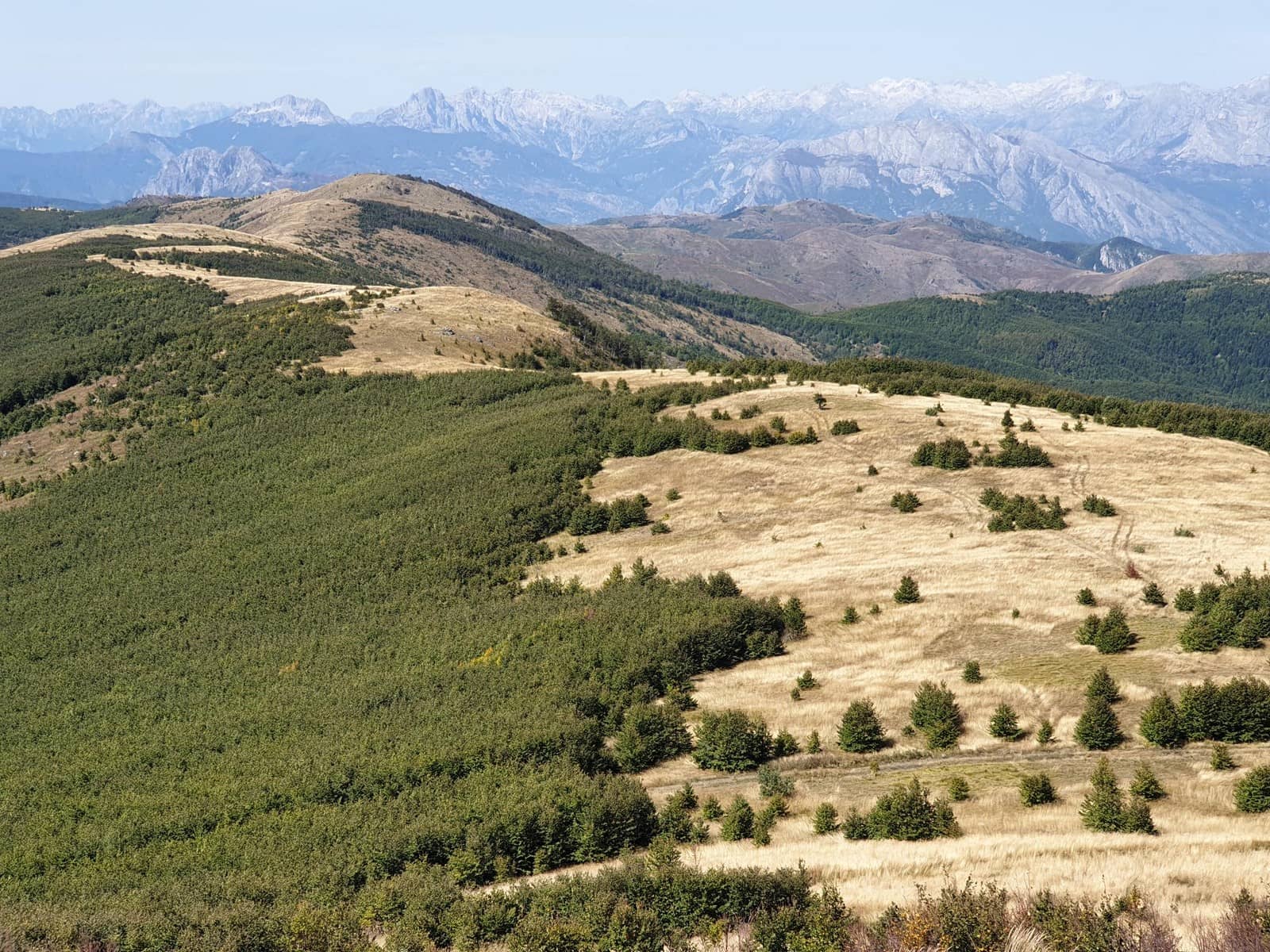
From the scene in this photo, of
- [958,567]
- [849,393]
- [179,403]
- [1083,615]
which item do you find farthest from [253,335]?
[1083,615]

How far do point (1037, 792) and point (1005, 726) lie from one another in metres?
4.42

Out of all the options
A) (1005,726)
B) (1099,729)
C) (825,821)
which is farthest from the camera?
(1005,726)

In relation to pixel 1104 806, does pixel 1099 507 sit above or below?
above

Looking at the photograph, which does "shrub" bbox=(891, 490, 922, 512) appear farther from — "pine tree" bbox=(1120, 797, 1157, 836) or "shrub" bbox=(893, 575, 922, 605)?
"pine tree" bbox=(1120, 797, 1157, 836)

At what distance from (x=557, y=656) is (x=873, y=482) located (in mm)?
27972

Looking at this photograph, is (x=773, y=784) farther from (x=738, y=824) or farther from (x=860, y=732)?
(x=860, y=732)

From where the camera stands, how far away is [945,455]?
200ft

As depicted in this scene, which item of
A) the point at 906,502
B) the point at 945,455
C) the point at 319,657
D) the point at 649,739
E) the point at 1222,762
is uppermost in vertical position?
the point at 945,455

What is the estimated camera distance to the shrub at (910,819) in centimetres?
2706

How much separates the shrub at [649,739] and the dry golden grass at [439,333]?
255ft

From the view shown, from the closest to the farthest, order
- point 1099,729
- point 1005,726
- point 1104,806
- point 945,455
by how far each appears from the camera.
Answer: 1. point 1104,806
2. point 1099,729
3. point 1005,726
4. point 945,455

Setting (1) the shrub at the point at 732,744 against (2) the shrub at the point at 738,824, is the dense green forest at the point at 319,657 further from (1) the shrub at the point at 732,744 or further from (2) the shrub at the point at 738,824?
(1) the shrub at the point at 732,744

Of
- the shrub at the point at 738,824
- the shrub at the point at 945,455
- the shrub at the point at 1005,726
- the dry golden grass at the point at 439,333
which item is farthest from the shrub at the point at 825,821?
the dry golden grass at the point at 439,333

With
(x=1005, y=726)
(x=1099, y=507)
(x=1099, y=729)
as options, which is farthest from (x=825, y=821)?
(x=1099, y=507)
